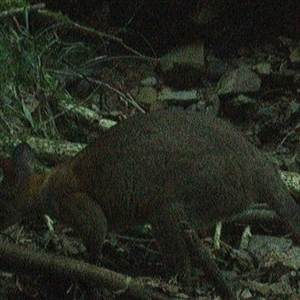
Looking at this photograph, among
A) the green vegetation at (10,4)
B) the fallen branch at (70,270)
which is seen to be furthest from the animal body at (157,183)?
the green vegetation at (10,4)

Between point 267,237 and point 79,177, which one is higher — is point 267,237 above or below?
below

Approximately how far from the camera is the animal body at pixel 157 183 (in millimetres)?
5297

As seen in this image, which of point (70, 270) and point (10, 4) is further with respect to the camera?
point (10, 4)

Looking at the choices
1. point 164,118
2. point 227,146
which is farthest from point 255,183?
point 164,118

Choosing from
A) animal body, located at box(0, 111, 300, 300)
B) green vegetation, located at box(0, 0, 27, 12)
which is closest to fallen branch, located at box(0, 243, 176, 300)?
Answer: animal body, located at box(0, 111, 300, 300)

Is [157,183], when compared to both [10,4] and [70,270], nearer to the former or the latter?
[70,270]

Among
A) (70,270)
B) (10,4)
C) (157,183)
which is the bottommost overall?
(70,270)

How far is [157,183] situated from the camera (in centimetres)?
532

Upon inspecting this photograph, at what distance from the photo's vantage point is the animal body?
5.30 m

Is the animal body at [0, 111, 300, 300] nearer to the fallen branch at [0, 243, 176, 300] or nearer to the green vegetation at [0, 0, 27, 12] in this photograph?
the fallen branch at [0, 243, 176, 300]

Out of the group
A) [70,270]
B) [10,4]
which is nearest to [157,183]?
[70,270]

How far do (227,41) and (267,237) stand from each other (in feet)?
9.04

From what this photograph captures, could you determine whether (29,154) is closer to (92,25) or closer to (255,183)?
(255,183)

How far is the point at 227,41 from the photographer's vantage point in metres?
8.40
